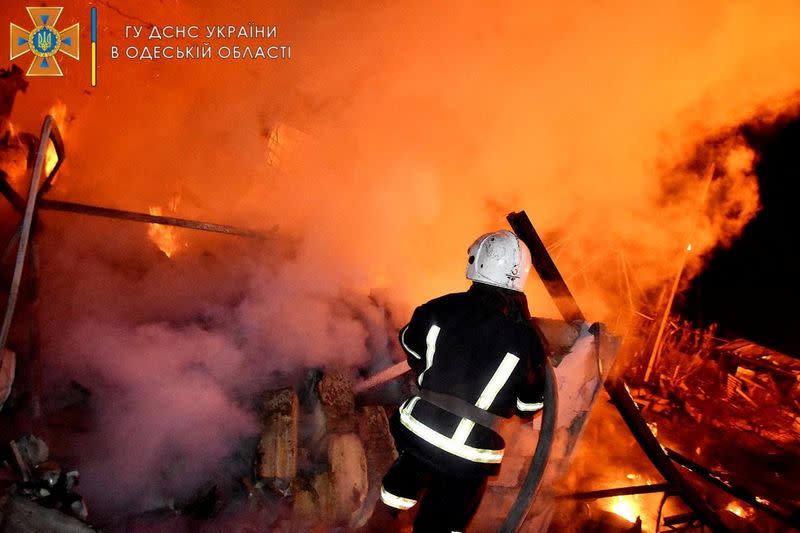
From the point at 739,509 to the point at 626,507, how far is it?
1.80 metres

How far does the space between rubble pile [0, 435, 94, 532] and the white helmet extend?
2833 mm

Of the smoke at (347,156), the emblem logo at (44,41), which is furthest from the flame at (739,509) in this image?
the emblem logo at (44,41)

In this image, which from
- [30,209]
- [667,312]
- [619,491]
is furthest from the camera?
[667,312]

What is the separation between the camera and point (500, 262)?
9.47 feet

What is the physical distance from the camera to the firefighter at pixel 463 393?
2568 mm

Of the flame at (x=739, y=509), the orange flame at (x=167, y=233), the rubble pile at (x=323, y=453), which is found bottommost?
the flame at (x=739, y=509)

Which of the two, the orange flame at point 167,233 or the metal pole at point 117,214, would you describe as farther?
the orange flame at point 167,233

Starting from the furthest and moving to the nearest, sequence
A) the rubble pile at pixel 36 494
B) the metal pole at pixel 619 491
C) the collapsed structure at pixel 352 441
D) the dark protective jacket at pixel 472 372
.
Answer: the metal pole at pixel 619 491, the collapsed structure at pixel 352 441, the dark protective jacket at pixel 472 372, the rubble pile at pixel 36 494

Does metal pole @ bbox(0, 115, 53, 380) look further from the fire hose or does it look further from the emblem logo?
the emblem logo

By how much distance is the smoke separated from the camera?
4.46 m

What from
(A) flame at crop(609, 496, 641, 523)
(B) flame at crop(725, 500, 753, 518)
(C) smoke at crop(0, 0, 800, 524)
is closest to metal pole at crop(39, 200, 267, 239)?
(C) smoke at crop(0, 0, 800, 524)

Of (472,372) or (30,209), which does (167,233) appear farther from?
(472,372)

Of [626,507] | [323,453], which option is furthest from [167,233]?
[626,507]

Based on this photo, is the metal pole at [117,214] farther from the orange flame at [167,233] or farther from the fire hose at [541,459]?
the fire hose at [541,459]
